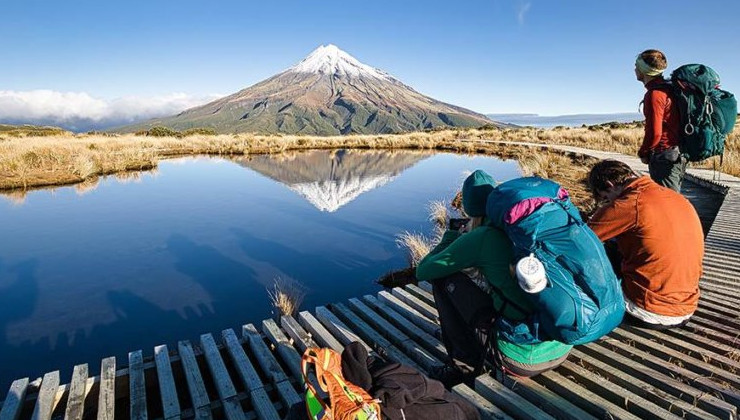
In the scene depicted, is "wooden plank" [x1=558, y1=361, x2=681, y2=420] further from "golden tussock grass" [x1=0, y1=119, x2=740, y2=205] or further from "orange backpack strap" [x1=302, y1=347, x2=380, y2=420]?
"golden tussock grass" [x1=0, y1=119, x2=740, y2=205]

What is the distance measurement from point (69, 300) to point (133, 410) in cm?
420

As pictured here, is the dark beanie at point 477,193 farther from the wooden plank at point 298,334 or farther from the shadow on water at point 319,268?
the shadow on water at point 319,268

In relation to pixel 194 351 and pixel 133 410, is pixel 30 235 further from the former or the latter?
pixel 133 410

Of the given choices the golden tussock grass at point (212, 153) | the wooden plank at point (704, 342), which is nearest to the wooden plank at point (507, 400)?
the wooden plank at point (704, 342)

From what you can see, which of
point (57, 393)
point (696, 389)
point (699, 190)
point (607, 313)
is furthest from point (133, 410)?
point (699, 190)

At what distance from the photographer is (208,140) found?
104ft

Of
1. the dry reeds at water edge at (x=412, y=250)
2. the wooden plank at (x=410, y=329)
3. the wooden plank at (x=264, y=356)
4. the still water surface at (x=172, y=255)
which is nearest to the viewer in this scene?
the wooden plank at (x=264, y=356)

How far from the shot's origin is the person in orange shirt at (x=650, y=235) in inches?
109

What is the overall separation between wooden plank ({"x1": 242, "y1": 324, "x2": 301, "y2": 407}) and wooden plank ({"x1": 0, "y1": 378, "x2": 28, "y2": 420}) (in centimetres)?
150

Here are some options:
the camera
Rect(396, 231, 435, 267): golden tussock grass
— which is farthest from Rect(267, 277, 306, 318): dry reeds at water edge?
the camera

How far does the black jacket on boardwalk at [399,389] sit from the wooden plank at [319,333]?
4.91 ft

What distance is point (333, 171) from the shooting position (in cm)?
1898

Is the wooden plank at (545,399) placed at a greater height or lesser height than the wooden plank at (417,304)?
greater

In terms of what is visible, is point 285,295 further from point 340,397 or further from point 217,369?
point 340,397
